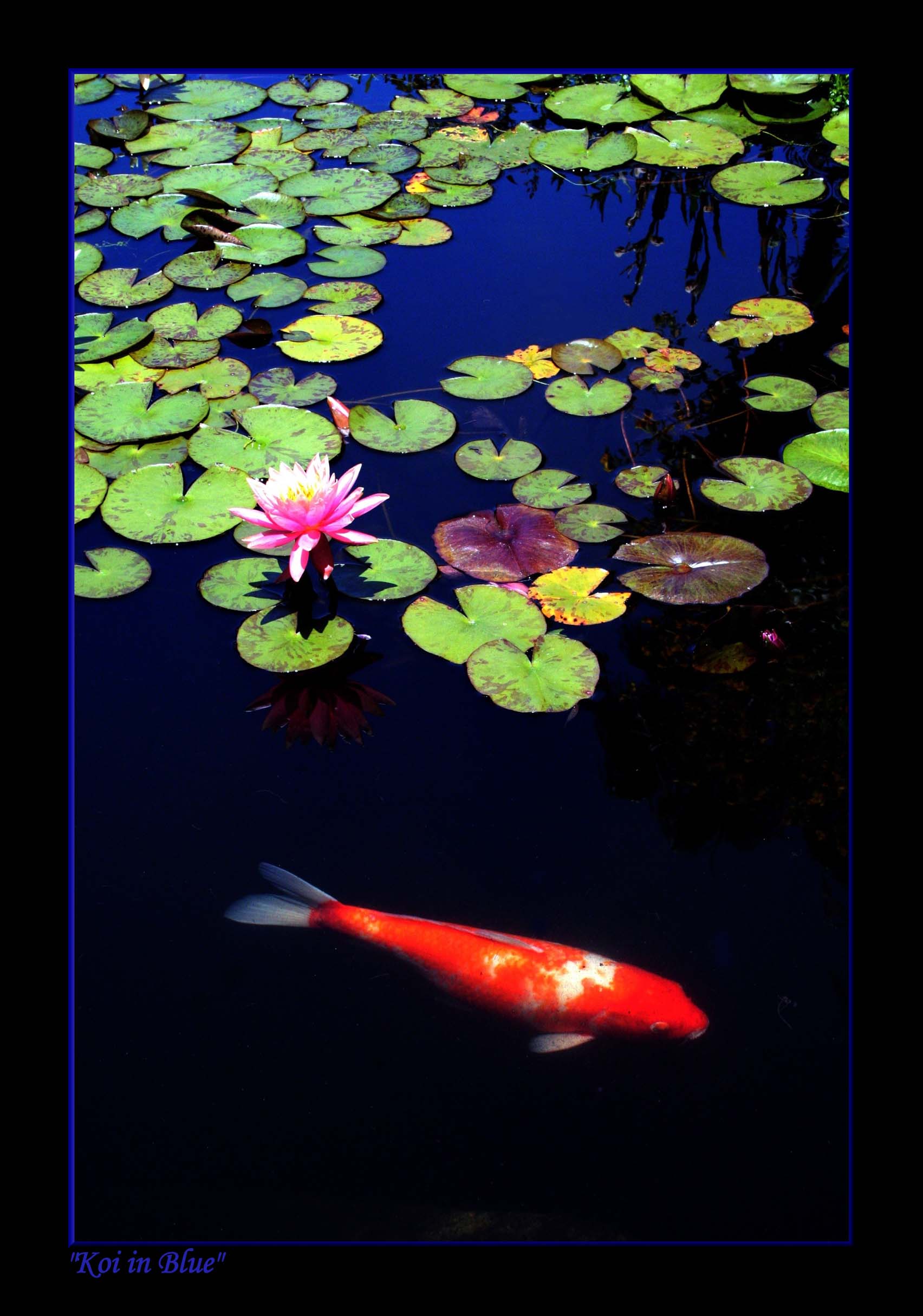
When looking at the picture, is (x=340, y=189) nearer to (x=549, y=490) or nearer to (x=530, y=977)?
(x=549, y=490)

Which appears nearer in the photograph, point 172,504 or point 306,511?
point 306,511

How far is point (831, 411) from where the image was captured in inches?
120

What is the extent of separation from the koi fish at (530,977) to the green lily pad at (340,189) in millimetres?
3073

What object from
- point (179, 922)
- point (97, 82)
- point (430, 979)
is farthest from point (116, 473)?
point (97, 82)

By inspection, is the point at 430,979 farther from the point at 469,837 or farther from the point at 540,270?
the point at 540,270

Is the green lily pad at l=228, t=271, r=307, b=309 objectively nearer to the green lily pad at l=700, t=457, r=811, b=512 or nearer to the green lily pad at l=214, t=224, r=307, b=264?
the green lily pad at l=214, t=224, r=307, b=264

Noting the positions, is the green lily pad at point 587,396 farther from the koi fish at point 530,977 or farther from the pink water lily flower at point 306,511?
the koi fish at point 530,977

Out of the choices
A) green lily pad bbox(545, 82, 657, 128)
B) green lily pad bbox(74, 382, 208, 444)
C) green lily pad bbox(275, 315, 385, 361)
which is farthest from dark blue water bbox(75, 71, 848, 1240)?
green lily pad bbox(545, 82, 657, 128)

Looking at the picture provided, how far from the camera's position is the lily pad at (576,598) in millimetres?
2498

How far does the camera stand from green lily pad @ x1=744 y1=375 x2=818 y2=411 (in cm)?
310

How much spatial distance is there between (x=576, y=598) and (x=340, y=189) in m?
2.53

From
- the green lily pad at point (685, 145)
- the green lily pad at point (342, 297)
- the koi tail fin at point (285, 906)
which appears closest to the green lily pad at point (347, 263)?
the green lily pad at point (342, 297)

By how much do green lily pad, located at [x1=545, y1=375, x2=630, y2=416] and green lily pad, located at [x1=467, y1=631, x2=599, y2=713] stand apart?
974 millimetres

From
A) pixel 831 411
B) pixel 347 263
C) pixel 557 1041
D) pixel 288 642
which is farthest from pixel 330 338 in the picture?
pixel 557 1041
